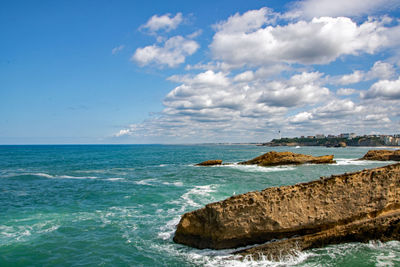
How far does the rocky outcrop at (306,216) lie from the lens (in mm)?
9070

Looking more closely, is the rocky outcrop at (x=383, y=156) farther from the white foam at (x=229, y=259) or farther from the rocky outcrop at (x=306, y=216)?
the white foam at (x=229, y=259)

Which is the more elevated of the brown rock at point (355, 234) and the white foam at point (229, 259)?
the brown rock at point (355, 234)

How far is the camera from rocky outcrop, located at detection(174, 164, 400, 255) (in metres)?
9.07

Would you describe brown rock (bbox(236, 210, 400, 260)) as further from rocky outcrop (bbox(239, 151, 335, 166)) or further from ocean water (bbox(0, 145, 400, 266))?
rocky outcrop (bbox(239, 151, 335, 166))

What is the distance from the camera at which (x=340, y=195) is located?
31.4 feet

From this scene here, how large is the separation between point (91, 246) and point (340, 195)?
32.7 ft

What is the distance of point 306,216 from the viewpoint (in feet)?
30.3

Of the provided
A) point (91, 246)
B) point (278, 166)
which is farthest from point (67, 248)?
point (278, 166)

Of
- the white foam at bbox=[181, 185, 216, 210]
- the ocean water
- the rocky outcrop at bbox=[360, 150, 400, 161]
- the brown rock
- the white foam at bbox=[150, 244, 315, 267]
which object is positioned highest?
the brown rock

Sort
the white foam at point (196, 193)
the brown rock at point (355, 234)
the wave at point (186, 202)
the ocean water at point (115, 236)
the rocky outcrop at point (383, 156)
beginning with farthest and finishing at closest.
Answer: the rocky outcrop at point (383, 156) → the white foam at point (196, 193) → the wave at point (186, 202) → the brown rock at point (355, 234) → the ocean water at point (115, 236)

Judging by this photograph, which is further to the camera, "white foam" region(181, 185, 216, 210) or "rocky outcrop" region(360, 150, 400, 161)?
"rocky outcrop" region(360, 150, 400, 161)

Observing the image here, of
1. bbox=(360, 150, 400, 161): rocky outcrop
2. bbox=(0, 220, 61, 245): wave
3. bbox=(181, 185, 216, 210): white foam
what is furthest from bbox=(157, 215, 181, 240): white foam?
bbox=(360, 150, 400, 161): rocky outcrop

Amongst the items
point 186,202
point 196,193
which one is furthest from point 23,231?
point 196,193

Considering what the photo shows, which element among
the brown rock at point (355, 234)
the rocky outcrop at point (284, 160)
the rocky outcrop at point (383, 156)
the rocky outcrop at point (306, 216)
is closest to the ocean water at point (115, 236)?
the brown rock at point (355, 234)
